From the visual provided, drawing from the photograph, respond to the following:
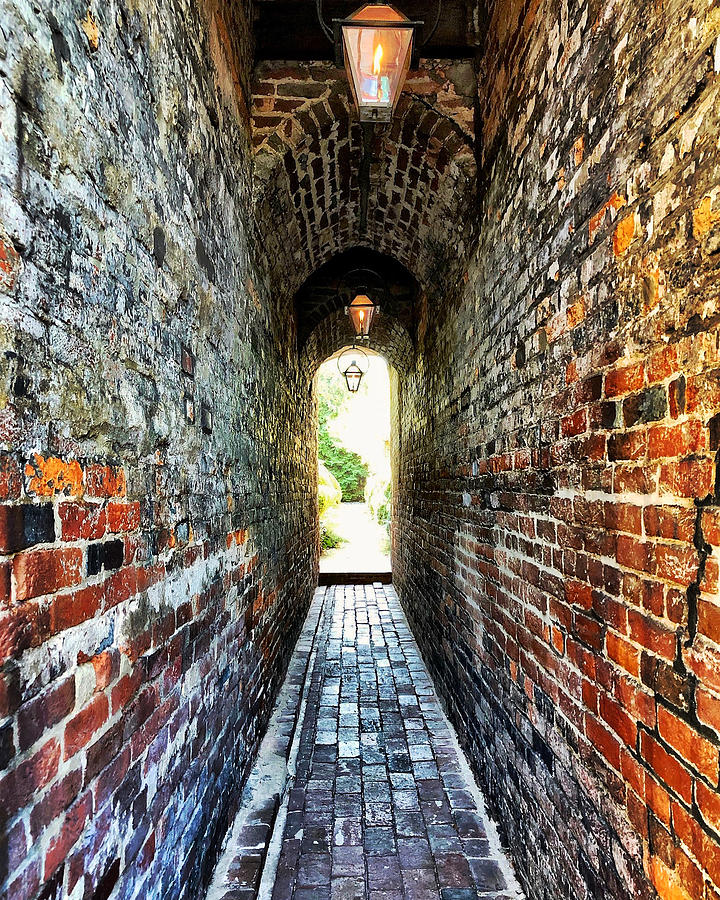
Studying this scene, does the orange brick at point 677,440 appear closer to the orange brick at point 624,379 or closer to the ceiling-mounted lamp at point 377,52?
the orange brick at point 624,379

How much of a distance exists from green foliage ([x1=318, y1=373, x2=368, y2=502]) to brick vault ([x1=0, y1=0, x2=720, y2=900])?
22027mm

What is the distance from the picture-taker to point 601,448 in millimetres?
1627

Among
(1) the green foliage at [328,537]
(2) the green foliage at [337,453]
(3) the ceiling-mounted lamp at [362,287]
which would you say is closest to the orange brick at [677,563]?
(3) the ceiling-mounted lamp at [362,287]

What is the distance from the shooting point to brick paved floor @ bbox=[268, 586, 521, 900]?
2430mm

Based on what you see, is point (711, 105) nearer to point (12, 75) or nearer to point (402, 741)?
point (12, 75)

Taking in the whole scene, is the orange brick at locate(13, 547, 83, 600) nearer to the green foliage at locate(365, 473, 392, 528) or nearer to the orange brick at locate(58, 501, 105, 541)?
the orange brick at locate(58, 501, 105, 541)

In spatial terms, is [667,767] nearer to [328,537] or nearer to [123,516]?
[123,516]

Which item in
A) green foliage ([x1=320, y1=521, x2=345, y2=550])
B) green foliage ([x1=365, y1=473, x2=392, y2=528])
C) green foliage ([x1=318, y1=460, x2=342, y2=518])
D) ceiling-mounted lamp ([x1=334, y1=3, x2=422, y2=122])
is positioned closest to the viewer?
ceiling-mounted lamp ([x1=334, y1=3, x2=422, y2=122])

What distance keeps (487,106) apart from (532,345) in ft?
5.74

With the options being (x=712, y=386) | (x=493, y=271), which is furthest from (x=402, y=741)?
(x=712, y=386)

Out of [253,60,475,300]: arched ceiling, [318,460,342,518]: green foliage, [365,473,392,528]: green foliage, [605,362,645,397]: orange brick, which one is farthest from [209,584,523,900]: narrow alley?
[365,473,392,528]: green foliage

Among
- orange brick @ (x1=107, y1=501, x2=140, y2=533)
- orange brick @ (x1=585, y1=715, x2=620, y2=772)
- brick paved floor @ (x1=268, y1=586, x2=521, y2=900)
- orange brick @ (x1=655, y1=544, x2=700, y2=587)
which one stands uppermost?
orange brick @ (x1=107, y1=501, x2=140, y2=533)

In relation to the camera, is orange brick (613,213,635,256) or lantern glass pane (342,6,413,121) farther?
lantern glass pane (342,6,413,121)

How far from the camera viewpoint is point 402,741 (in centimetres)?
371
